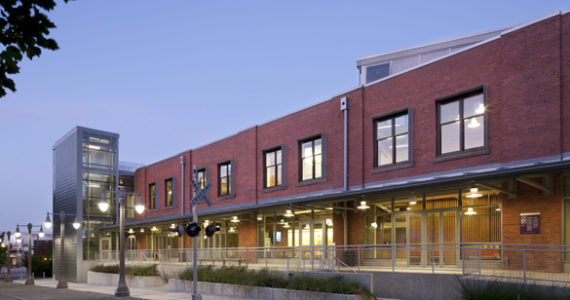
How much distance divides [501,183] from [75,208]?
1537 inches

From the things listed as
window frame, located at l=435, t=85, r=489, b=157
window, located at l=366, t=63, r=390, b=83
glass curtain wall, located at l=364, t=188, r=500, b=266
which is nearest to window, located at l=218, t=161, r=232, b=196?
window, located at l=366, t=63, r=390, b=83

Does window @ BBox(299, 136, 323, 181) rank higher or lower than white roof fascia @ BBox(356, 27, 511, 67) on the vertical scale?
lower

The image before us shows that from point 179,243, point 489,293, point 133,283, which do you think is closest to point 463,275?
point 489,293

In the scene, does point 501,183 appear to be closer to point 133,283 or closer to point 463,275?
point 463,275

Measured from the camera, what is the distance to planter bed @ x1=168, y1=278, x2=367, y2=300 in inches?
715

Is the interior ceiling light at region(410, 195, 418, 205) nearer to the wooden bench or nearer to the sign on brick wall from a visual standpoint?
the sign on brick wall

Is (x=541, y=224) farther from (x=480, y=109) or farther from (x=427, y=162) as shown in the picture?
(x=427, y=162)

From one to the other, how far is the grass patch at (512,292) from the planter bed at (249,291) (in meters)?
3.99

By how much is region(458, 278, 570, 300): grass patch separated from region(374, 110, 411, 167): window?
8544 millimetres

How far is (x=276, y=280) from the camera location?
20.9 meters

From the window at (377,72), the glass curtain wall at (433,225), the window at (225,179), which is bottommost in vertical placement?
the glass curtain wall at (433,225)

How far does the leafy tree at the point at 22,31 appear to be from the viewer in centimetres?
540

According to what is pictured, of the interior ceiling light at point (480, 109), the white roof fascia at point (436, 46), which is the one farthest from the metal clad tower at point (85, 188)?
the interior ceiling light at point (480, 109)

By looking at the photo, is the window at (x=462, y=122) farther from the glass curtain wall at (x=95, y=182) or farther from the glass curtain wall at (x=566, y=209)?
the glass curtain wall at (x=95, y=182)
